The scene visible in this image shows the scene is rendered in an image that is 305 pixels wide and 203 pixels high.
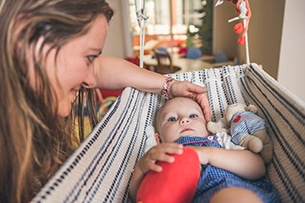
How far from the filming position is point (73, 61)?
517mm

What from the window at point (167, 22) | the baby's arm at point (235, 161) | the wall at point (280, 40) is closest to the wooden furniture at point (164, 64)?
the window at point (167, 22)

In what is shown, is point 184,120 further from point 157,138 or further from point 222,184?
point 222,184

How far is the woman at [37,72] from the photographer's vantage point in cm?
46

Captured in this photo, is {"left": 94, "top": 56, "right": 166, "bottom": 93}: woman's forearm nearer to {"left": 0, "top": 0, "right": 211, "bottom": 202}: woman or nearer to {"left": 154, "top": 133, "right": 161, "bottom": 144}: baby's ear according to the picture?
{"left": 154, "top": 133, "right": 161, "bottom": 144}: baby's ear

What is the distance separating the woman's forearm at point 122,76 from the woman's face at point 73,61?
1.00 ft

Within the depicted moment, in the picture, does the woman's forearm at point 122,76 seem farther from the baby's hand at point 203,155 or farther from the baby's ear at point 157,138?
the baby's hand at point 203,155

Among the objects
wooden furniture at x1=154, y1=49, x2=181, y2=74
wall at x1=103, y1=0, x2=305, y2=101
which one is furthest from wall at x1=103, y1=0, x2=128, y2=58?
wall at x1=103, y1=0, x2=305, y2=101

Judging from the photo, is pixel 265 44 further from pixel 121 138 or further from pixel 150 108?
pixel 121 138

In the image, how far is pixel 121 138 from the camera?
75 cm

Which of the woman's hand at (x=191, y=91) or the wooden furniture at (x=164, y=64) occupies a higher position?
the woman's hand at (x=191, y=91)

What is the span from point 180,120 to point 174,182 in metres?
0.31

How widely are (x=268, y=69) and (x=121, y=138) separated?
1283 millimetres

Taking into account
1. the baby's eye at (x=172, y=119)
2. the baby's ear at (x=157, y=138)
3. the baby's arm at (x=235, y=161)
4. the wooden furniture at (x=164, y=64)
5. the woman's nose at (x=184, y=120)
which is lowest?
the wooden furniture at (x=164, y=64)

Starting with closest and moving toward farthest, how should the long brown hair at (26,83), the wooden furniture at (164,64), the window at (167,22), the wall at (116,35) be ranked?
1. the long brown hair at (26,83)
2. the wooden furniture at (164,64)
3. the wall at (116,35)
4. the window at (167,22)
